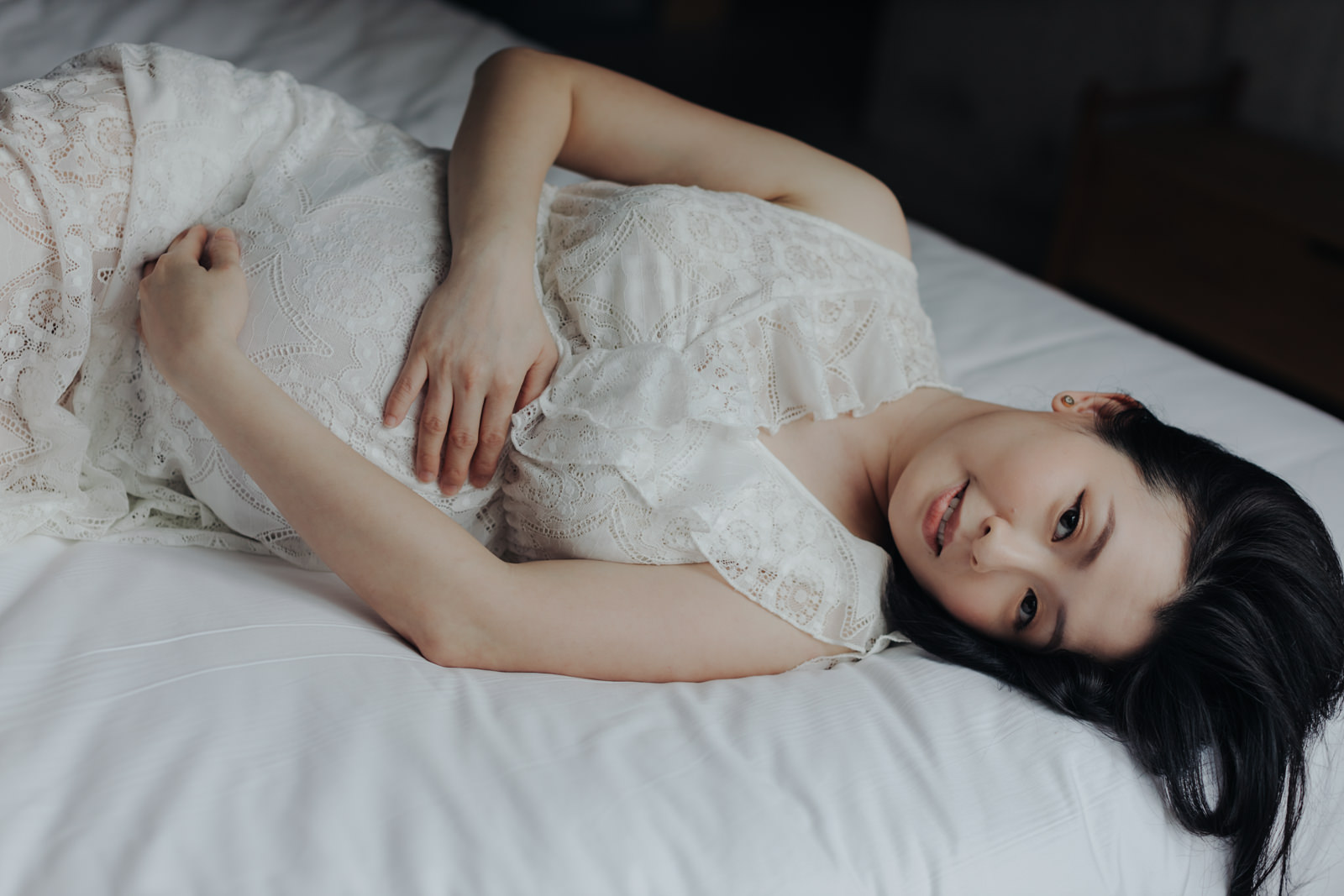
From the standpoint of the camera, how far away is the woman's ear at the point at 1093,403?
3.68 ft

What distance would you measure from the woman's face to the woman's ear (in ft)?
0.36

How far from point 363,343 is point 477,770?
41cm

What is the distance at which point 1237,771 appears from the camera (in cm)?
89

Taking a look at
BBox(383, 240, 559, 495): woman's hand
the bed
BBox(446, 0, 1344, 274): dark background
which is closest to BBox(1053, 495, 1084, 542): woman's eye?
the bed

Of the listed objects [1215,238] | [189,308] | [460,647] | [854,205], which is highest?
[854,205]

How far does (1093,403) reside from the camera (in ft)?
3.74

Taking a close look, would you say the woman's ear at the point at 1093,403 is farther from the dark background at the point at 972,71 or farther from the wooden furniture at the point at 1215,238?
the dark background at the point at 972,71

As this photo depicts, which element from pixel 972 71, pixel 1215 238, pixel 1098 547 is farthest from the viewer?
pixel 972 71

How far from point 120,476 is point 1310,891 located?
47.3 inches

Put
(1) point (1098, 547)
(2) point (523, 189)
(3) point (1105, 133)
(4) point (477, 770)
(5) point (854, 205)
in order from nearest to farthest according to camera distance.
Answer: (4) point (477, 770)
(1) point (1098, 547)
(2) point (523, 189)
(5) point (854, 205)
(3) point (1105, 133)

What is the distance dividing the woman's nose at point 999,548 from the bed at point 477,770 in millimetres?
108

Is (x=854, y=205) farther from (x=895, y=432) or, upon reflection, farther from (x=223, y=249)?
(x=223, y=249)

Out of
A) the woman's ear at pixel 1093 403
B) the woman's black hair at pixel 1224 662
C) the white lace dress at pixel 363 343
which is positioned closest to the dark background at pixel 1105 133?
the woman's ear at pixel 1093 403

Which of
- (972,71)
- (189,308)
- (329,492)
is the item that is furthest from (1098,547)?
(972,71)
